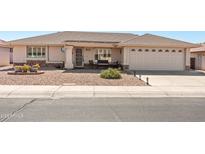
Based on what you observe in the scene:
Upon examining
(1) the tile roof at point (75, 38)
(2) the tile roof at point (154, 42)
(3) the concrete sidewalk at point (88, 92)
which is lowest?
(3) the concrete sidewalk at point (88, 92)

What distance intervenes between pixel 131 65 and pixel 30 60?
10867 mm

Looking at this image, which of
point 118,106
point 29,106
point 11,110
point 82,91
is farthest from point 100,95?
point 11,110

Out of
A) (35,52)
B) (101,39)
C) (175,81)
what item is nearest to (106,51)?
(101,39)

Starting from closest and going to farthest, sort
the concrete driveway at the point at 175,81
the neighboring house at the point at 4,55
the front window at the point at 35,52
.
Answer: the concrete driveway at the point at 175,81 → the front window at the point at 35,52 → the neighboring house at the point at 4,55

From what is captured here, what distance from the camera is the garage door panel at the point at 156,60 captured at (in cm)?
2667

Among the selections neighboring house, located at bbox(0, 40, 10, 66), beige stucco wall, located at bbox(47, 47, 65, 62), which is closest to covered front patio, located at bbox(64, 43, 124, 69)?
beige stucco wall, located at bbox(47, 47, 65, 62)

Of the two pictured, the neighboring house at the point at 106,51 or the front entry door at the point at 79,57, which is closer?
the neighboring house at the point at 106,51

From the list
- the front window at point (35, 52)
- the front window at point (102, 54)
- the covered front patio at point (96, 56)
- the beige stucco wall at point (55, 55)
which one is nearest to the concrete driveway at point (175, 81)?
the covered front patio at point (96, 56)

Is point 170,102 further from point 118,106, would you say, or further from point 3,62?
point 3,62

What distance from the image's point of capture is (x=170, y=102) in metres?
10.6

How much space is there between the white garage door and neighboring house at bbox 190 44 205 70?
18.1 ft

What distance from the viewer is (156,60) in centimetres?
2688

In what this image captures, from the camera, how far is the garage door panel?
26672 millimetres

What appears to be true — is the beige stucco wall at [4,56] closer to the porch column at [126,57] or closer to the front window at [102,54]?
the front window at [102,54]
